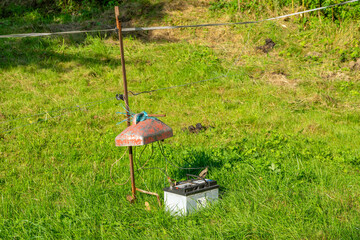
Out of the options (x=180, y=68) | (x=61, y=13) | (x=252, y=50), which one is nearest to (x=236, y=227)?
(x=180, y=68)

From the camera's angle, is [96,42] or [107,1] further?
[107,1]

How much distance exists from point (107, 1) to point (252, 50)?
5367mm

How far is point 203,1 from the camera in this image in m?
11.8

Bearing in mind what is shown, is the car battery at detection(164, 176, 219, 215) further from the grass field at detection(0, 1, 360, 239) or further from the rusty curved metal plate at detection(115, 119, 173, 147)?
the rusty curved metal plate at detection(115, 119, 173, 147)

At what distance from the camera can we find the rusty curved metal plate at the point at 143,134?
11.5 feet

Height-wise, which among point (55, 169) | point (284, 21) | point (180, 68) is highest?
point (284, 21)

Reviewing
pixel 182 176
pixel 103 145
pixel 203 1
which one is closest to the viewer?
pixel 182 176

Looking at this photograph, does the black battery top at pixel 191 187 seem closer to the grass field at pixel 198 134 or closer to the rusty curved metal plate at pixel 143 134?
the grass field at pixel 198 134

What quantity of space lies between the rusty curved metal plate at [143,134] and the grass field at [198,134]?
0.75 meters

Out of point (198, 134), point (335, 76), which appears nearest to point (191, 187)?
point (198, 134)

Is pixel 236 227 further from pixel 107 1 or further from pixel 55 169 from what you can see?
pixel 107 1

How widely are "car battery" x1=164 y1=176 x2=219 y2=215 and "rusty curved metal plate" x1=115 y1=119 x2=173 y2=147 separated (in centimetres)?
57

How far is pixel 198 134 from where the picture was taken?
629 centimetres

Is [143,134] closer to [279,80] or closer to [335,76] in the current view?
[279,80]
